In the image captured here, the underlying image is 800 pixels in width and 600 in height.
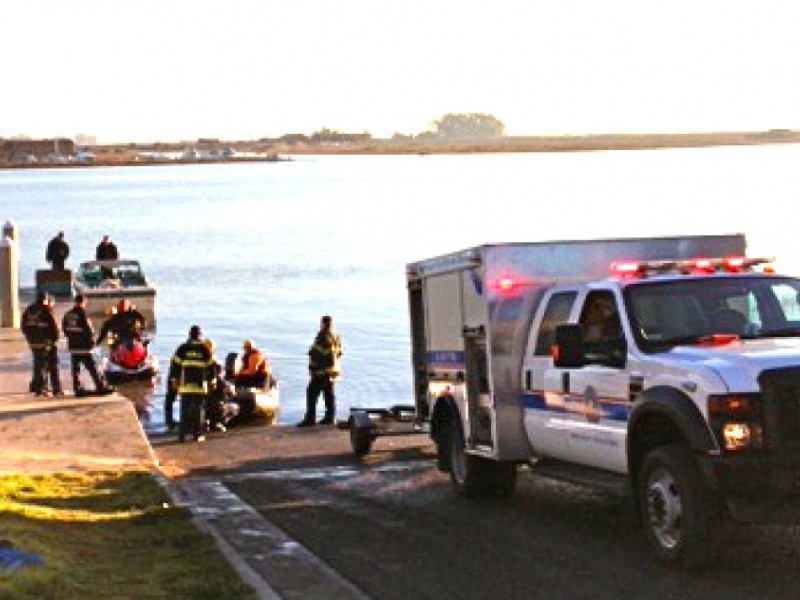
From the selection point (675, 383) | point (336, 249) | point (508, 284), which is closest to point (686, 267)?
point (508, 284)

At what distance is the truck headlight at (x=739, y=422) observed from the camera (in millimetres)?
10234

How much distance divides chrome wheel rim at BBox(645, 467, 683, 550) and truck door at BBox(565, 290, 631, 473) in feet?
1.87

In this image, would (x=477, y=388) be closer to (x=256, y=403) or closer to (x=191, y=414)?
(x=191, y=414)

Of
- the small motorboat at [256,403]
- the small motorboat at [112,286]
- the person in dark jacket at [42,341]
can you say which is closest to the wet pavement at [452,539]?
the person in dark jacket at [42,341]

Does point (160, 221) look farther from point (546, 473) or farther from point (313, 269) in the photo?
point (546, 473)

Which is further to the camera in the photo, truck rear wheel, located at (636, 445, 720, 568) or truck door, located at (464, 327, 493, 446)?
truck door, located at (464, 327, 493, 446)

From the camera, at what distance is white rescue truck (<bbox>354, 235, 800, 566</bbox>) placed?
10250mm

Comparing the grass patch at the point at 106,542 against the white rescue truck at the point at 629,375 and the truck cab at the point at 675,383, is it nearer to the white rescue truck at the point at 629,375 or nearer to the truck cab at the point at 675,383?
the white rescue truck at the point at 629,375

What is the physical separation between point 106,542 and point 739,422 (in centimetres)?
515

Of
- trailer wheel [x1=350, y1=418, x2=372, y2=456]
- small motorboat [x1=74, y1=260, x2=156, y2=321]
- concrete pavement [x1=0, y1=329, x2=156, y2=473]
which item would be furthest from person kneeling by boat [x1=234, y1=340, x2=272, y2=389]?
small motorboat [x1=74, y1=260, x2=156, y2=321]

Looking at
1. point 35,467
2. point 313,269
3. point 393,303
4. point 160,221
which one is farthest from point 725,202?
point 35,467

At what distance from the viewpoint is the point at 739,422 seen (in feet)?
33.6

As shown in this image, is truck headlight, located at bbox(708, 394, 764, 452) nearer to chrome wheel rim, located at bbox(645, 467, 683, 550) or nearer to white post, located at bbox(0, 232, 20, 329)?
chrome wheel rim, located at bbox(645, 467, 683, 550)

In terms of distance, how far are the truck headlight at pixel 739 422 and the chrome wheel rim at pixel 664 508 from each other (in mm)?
570
